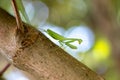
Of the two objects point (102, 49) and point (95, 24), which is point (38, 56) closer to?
point (102, 49)

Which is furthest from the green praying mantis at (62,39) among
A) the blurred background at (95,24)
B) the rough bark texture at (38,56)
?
the blurred background at (95,24)

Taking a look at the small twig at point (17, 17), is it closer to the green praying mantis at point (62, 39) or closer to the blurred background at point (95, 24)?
the green praying mantis at point (62, 39)

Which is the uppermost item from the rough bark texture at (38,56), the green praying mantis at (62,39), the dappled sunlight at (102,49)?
the dappled sunlight at (102,49)

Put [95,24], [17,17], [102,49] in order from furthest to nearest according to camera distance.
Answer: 1. [95,24]
2. [102,49]
3. [17,17]

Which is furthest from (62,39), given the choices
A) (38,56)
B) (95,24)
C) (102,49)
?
(95,24)

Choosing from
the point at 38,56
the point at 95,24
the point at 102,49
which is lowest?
the point at 38,56

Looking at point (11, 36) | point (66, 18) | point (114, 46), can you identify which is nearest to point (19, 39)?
point (11, 36)

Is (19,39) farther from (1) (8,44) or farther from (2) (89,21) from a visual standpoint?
(2) (89,21)

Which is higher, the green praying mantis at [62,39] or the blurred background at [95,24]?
the blurred background at [95,24]
